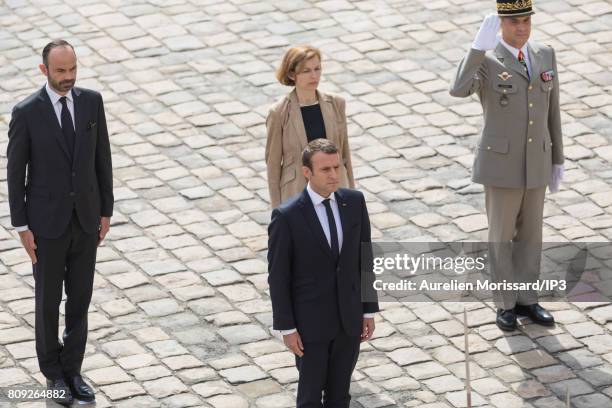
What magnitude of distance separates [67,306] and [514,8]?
3389 mm

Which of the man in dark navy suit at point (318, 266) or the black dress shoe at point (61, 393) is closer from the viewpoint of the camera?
the man in dark navy suit at point (318, 266)

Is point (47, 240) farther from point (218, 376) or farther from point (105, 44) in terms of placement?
point (105, 44)

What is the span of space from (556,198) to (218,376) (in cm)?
353

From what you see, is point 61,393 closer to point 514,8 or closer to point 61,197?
point 61,197

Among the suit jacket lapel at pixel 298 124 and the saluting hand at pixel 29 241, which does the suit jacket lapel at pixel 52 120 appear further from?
the suit jacket lapel at pixel 298 124

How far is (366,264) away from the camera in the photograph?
28.9 ft

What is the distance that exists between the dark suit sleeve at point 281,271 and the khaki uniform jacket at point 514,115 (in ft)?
7.15

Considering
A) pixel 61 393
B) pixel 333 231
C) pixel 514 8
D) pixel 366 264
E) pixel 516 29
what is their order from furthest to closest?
pixel 516 29, pixel 514 8, pixel 61 393, pixel 366 264, pixel 333 231

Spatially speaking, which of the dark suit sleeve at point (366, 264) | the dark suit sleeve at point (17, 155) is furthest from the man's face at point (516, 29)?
the dark suit sleeve at point (17, 155)

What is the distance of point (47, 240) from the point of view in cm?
943

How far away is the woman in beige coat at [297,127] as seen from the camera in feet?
32.9

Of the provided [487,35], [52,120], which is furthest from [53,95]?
[487,35]

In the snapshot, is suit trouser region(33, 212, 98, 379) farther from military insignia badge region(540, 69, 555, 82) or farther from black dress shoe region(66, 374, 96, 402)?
military insignia badge region(540, 69, 555, 82)

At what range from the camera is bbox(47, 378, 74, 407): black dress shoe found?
31.4 feet
